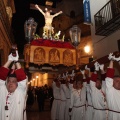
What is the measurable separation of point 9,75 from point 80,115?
3.88m

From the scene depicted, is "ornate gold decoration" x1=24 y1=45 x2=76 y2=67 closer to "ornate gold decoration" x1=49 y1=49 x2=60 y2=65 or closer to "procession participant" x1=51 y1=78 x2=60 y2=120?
"ornate gold decoration" x1=49 y1=49 x2=60 y2=65

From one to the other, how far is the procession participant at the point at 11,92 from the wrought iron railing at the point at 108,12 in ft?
16.8

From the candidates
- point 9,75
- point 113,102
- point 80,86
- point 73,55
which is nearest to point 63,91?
point 80,86

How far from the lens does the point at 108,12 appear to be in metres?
8.48

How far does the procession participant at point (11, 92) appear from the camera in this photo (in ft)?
10.6

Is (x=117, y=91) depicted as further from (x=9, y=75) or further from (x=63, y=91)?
(x=63, y=91)

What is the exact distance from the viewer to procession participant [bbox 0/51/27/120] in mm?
3244

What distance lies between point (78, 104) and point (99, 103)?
156 cm

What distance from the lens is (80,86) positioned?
6848 mm

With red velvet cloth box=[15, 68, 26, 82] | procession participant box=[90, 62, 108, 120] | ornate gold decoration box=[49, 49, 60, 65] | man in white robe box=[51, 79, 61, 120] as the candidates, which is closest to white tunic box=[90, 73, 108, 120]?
procession participant box=[90, 62, 108, 120]

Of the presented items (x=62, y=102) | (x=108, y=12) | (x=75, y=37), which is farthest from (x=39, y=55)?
(x=108, y=12)

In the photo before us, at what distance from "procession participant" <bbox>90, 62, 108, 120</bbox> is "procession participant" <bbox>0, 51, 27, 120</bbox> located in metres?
2.39

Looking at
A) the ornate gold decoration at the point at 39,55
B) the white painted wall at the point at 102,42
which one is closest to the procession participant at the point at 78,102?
the ornate gold decoration at the point at 39,55

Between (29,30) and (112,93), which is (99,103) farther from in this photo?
(29,30)
